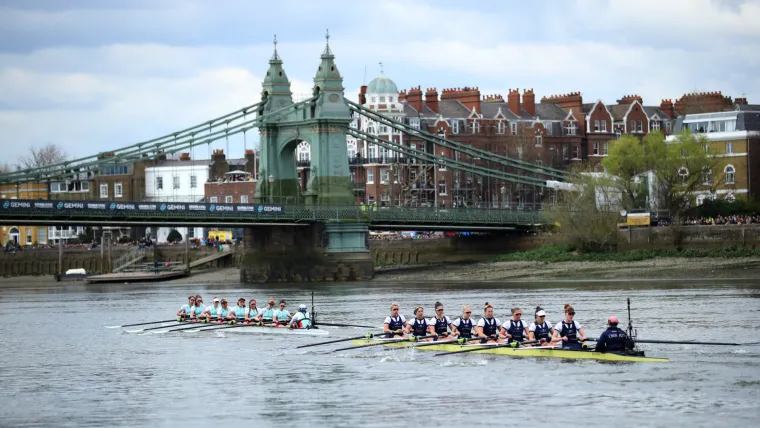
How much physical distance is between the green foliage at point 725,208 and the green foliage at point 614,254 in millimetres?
8254

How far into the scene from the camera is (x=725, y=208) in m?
82.5

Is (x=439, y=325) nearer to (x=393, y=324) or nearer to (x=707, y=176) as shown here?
(x=393, y=324)

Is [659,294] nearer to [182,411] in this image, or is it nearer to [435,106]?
[182,411]

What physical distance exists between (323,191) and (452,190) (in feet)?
98.8

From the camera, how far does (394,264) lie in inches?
3703

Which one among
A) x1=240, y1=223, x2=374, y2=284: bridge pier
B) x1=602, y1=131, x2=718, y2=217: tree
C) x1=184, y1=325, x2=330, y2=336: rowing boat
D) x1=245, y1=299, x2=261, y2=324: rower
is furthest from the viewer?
x1=602, y1=131, x2=718, y2=217: tree

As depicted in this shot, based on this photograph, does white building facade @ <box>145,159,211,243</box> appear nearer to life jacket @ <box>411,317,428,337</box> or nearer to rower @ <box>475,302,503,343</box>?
life jacket @ <box>411,317,428,337</box>

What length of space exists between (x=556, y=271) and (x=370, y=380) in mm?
43435

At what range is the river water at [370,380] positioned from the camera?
31.2m

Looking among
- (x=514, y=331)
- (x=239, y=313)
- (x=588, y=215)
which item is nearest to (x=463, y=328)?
(x=514, y=331)

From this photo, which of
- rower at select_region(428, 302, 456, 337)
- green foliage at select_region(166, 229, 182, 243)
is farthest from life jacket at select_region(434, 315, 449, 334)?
green foliage at select_region(166, 229, 182, 243)

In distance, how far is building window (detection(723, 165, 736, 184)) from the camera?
8857 cm

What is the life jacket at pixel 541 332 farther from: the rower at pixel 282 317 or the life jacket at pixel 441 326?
the rower at pixel 282 317

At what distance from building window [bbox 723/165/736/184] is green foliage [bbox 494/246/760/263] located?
13935 mm
